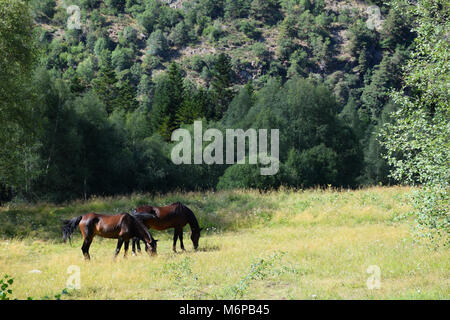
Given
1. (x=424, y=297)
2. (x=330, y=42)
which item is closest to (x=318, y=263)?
(x=424, y=297)

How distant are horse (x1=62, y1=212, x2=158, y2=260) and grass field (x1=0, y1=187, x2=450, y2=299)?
2.09ft

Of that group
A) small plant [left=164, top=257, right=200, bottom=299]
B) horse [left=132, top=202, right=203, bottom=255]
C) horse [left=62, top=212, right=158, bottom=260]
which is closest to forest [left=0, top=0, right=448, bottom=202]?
small plant [left=164, top=257, right=200, bottom=299]

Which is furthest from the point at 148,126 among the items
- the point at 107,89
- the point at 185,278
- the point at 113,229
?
the point at 185,278

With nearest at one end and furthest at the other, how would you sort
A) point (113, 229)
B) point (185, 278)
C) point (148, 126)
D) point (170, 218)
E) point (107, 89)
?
point (185, 278)
point (113, 229)
point (170, 218)
point (148, 126)
point (107, 89)

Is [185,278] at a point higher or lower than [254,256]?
higher

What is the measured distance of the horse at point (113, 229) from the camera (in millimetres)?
12820

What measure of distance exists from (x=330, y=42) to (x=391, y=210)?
7397 inches

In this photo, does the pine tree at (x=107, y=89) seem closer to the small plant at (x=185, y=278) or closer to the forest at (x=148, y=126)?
the forest at (x=148, y=126)

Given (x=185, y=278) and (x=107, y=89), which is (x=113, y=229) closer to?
(x=185, y=278)

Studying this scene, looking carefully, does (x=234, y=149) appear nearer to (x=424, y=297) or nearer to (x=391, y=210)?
(x=391, y=210)

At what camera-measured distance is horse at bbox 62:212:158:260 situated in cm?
1282

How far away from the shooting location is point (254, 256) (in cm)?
1316

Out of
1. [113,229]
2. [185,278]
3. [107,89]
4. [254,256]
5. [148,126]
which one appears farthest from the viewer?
[107,89]

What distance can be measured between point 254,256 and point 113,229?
4.43 meters
